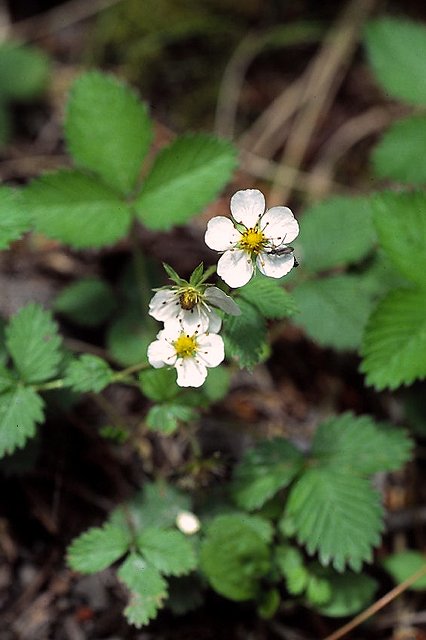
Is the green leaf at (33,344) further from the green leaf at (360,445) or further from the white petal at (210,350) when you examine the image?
the green leaf at (360,445)

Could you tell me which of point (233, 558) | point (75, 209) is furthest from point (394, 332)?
point (75, 209)

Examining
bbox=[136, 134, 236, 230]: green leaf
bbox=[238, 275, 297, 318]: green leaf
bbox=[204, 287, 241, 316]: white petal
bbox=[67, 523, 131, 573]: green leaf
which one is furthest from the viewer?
bbox=[136, 134, 236, 230]: green leaf

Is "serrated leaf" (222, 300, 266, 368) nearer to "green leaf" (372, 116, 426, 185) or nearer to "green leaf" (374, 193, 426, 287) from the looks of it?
"green leaf" (374, 193, 426, 287)

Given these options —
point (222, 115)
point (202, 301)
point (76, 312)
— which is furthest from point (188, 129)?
point (202, 301)

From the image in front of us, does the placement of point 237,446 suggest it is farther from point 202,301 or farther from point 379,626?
point 202,301

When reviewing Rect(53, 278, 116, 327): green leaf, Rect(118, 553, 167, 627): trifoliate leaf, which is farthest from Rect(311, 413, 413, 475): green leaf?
Rect(53, 278, 116, 327): green leaf

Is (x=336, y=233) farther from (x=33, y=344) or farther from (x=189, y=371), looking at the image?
(x=33, y=344)

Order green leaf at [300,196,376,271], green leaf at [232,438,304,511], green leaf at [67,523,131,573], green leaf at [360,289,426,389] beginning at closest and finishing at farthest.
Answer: green leaf at [67,523,131,573], green leaf at [360,289,426,389], green leaf at [232,438,304,511], green leaf at [300,196,376,271]
